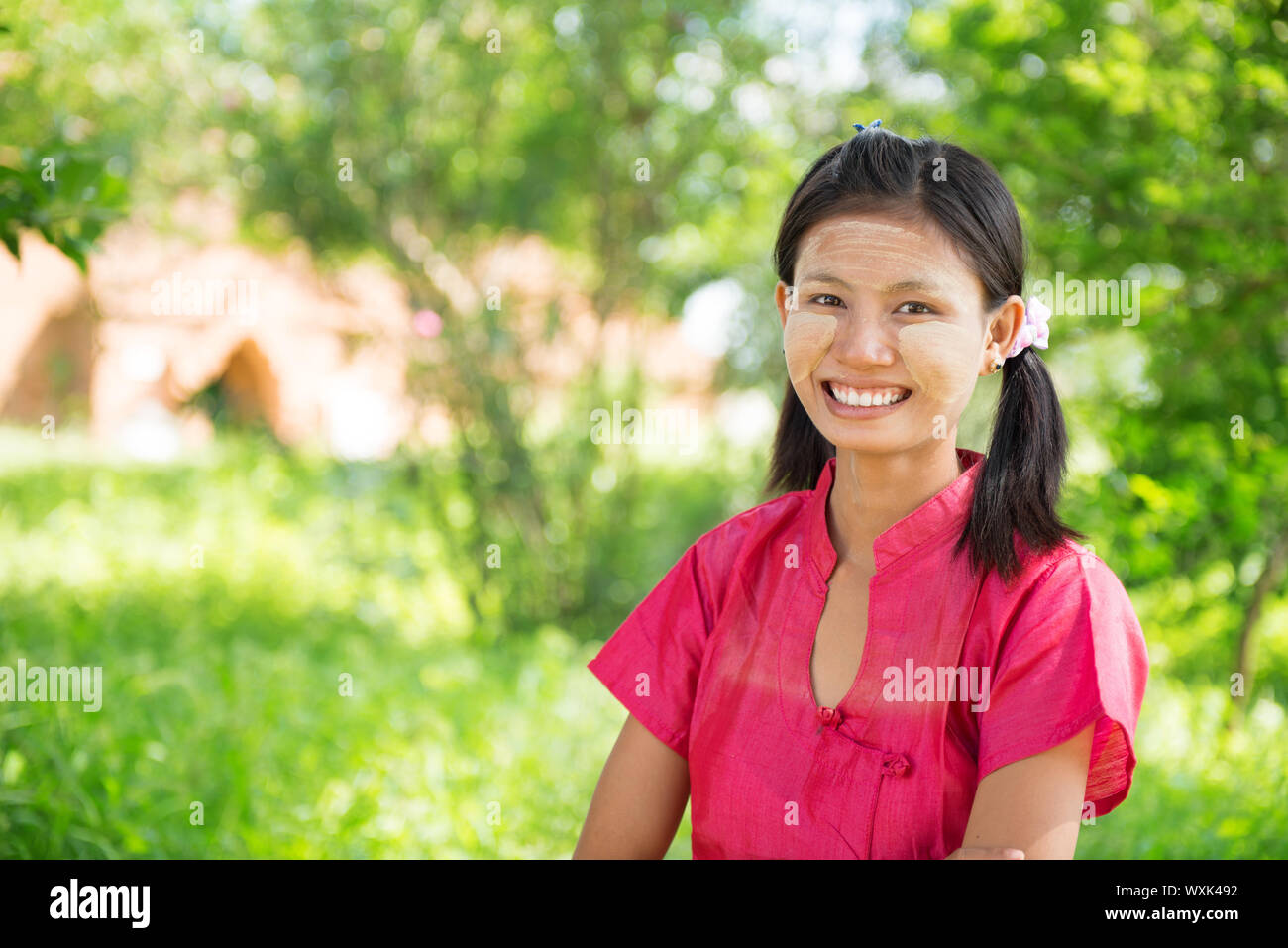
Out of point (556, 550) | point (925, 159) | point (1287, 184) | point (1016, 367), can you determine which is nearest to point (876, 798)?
point (1016, 367)

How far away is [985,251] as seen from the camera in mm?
1538

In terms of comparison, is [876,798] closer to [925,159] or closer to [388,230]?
[925,159]

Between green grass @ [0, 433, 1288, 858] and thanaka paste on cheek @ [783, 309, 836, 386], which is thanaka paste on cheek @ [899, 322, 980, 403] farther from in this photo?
green grass @ [0, 433, 1288, 858]

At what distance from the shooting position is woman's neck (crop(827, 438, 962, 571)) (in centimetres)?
160

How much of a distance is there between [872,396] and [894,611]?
287mm

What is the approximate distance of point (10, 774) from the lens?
10.7 ft

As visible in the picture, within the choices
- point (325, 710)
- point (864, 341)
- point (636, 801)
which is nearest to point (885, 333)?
point (864, 341)

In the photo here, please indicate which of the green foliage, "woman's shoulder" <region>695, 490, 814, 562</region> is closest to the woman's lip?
"woman's shoulder" <region>695, 490, 814, 562</region>

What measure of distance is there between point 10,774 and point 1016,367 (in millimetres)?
2977

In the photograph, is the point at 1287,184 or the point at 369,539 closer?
the point at 1287,184

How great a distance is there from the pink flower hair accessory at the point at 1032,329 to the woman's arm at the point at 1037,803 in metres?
0.54

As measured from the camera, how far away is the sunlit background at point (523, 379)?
3.72 m

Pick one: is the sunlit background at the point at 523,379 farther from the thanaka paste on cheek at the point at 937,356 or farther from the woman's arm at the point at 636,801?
the thanaka paste on cheek at the point at 937,356

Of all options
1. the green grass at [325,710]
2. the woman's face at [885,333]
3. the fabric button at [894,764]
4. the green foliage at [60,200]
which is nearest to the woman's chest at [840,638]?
the fabric button at [894,764]
